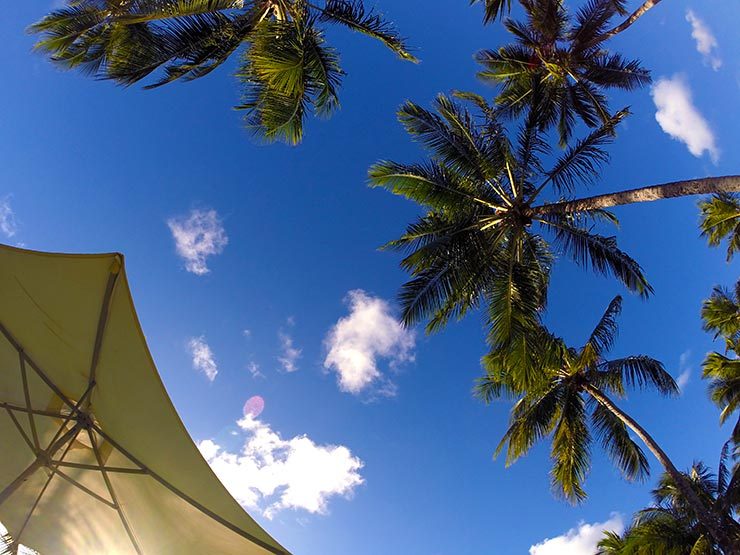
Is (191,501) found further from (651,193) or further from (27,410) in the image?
(651,193)

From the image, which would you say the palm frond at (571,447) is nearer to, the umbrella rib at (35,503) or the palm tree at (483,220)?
the palm tree at (483,220)

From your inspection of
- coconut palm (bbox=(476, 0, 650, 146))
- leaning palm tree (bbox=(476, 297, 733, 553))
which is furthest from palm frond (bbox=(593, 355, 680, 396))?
coconut palm (bbox=(476, 0, 650, 146))

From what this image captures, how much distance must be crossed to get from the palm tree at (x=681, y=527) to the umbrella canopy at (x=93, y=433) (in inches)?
478

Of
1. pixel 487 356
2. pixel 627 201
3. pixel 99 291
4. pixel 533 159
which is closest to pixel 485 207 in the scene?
pixel 533 159

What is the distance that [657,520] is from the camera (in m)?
13.0

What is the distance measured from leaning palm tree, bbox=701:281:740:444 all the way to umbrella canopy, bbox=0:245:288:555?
1774 cm

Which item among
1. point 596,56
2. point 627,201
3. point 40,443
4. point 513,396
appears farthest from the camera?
point 513,396

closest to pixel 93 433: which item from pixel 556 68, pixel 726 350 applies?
pixel 556 68

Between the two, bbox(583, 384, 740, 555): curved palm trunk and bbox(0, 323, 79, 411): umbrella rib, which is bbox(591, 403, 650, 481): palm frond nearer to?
bbox(583, 384, 740, 555): curved palm trunk

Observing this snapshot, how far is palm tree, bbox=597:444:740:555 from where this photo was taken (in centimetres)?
1134

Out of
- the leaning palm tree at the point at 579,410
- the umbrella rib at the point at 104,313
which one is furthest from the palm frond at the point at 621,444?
the umbrella rib at the point at 104,313

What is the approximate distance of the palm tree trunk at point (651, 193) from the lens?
Result: 21.2 feet

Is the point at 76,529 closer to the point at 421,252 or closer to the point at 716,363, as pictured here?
the point at 421,252

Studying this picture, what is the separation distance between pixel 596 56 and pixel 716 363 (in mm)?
12069
